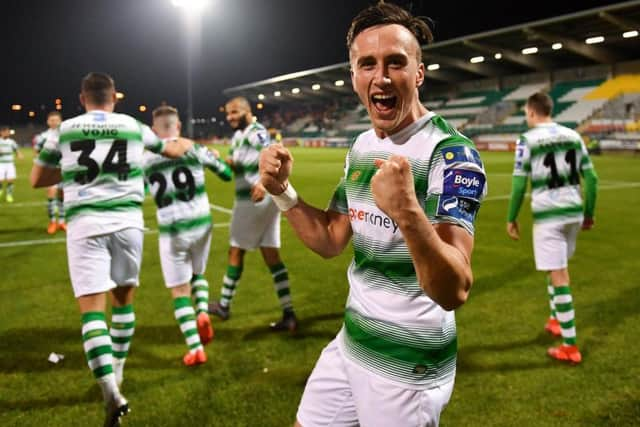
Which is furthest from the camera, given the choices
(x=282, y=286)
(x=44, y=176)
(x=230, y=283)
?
(x=230, y=283)

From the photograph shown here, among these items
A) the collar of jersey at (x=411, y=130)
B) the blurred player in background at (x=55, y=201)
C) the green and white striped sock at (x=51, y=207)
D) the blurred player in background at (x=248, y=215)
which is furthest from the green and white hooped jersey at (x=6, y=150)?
the collar of jersey at (x=411, y=130)

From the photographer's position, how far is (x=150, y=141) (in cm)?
405

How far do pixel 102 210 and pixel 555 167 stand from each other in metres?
3.76

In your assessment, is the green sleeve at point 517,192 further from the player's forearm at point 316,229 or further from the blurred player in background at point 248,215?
the player's forearm at point 316,229

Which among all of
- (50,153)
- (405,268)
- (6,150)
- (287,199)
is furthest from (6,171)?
(405,268)

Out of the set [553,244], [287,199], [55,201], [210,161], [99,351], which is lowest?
[99,351]

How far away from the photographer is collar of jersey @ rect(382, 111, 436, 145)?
1867 mm

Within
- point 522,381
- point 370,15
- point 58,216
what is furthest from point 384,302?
point 58,216

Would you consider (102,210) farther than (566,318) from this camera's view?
No

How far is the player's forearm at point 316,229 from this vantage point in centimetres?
218

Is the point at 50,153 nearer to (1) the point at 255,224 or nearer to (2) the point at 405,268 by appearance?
(1) the point at 255,224

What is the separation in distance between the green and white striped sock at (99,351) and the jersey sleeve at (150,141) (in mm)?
1297

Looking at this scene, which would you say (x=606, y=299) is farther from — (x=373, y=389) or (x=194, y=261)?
(x=373, y=389)

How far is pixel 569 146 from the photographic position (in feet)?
15.2
